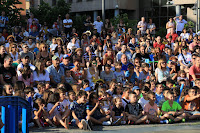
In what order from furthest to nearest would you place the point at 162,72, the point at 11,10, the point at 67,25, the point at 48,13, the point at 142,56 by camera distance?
the point at 48,13 → the point at 11,10 → the point at 67,25 → the point at 142,56 → the point at 162,72

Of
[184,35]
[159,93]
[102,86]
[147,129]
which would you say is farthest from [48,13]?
[147,129]

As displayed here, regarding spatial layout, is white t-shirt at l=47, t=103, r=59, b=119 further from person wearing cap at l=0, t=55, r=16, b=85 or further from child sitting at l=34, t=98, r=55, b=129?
person wearing cap at l=0, t=55, r=16, b=85

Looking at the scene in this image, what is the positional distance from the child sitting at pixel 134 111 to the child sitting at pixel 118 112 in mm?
132

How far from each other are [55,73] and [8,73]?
152 cm

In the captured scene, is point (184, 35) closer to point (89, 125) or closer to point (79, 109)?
point (79, 109)

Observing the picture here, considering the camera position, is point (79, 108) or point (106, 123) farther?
point (106, 123)

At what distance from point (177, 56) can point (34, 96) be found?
303 inches

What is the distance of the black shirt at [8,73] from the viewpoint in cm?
1084

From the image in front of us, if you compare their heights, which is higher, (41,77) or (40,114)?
(41,77)

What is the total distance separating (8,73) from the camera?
10.9 meters

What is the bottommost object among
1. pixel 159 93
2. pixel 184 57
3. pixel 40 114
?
pixel 40 114

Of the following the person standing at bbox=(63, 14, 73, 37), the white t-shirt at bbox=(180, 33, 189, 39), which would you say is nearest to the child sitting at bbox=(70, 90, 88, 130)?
the white t-shirt at bbox=(180, 33, 189, 39)

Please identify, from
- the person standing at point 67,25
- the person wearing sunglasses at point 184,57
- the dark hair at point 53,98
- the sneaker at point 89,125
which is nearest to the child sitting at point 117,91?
the sneaker at point 89,125

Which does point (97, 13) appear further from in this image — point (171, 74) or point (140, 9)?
point (171, 74)
